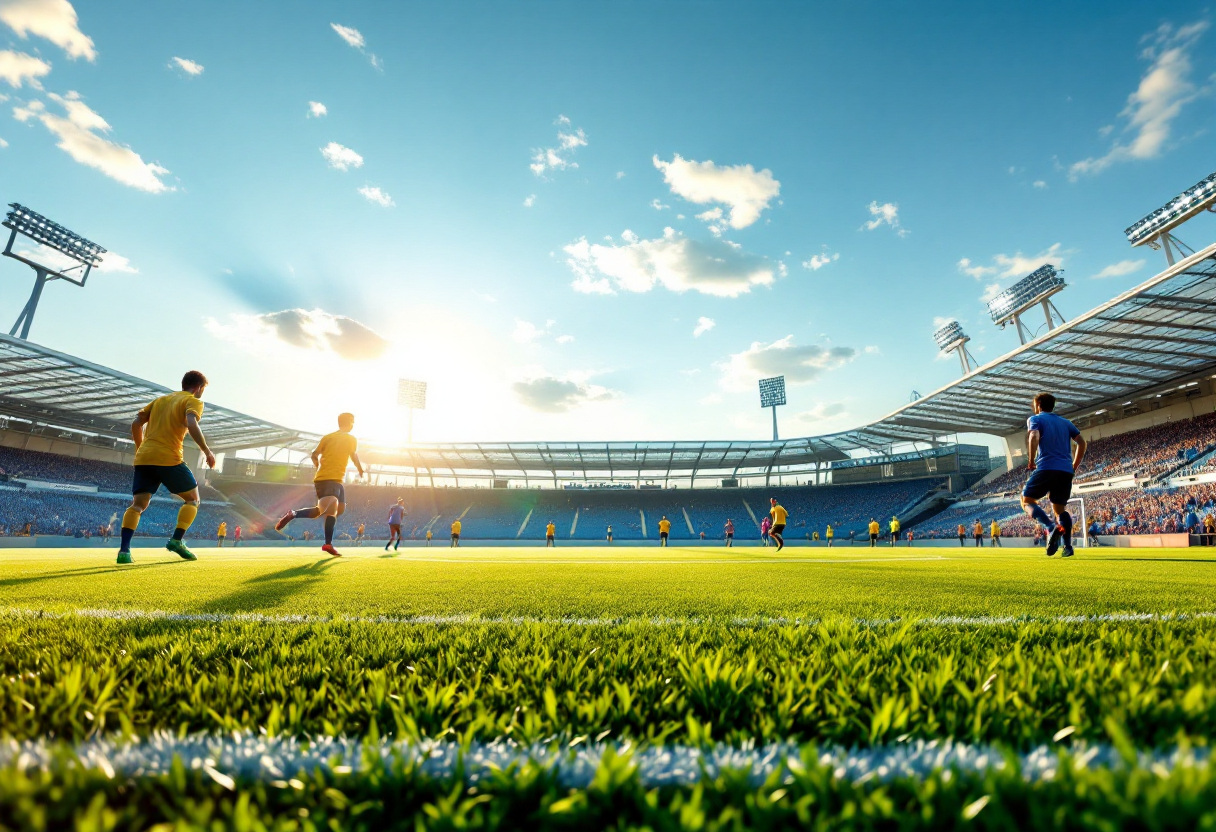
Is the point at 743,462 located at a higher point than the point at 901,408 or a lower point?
lower

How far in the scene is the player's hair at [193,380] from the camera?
17.8 feet

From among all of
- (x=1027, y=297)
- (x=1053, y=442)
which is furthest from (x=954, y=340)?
(x=1053, y=442)

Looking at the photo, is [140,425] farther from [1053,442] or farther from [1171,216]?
[1171,216]

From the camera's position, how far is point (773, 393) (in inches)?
2470

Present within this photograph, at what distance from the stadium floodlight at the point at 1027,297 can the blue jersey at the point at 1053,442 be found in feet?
119

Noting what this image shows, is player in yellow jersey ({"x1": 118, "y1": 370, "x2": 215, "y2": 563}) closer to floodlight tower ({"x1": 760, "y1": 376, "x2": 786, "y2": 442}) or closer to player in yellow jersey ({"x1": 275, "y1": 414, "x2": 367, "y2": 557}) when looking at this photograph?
player in yellow jersey ({"x1": 275, "y1": 414, "x2": 367, "y2": 557})

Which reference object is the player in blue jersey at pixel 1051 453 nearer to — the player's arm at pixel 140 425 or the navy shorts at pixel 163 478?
the navy shorts at pixel 163 478

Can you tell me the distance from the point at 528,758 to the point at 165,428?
598 centimetres

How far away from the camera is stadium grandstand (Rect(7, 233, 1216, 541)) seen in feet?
84.2

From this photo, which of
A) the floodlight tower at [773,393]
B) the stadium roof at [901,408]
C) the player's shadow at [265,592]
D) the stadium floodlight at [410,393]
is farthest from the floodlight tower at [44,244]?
the floodlight tower at [773,393]

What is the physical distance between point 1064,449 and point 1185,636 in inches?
209

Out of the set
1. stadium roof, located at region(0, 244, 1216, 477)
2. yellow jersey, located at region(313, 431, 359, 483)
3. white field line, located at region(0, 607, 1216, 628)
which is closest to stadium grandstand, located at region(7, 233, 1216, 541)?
stadium roof, located at region(0, 244, 1216, 477)

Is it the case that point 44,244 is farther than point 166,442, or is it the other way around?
point 44,244

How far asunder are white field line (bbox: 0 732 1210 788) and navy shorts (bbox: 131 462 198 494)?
532 cm
